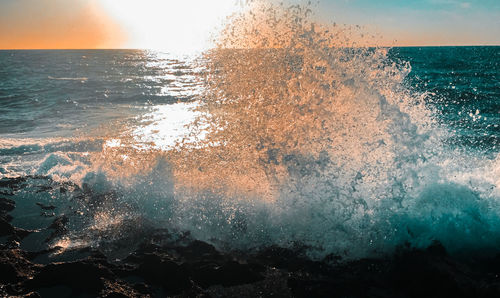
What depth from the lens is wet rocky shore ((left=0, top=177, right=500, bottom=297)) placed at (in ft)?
10.1

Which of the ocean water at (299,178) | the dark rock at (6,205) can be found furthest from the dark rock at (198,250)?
the dark rock at (6,205)

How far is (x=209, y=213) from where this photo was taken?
4328 mm

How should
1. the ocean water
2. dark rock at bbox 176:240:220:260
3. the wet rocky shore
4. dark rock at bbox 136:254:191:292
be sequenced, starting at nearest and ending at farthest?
the wet rocky shore → dark rock at bbox 136:254:191:292 → dark rock at bbox 176:240:220:260 → the ocean water

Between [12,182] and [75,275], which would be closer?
[75,275]

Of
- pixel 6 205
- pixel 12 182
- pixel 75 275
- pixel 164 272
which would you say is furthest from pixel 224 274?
pixel 12 182

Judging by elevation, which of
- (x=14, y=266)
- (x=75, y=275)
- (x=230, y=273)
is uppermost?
(x=14, y=266)

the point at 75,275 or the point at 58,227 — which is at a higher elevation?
the point at 58,227

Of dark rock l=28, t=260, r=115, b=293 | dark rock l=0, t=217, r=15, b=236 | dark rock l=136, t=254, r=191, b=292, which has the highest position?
dark rock l=0, t=217, r=15, b=236

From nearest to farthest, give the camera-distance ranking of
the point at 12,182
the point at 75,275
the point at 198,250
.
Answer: the point at 75,275 < the point at 198,250 < the point at 12,182

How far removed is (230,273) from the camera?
133 inches

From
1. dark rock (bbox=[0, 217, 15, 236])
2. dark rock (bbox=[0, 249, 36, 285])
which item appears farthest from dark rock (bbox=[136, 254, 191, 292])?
dark rock (bbox=[0, 217, 15, 236])

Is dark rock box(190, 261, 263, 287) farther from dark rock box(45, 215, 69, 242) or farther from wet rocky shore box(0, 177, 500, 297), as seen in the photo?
dark rock box(45, 215, 69, 242)

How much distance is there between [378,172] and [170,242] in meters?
3.24

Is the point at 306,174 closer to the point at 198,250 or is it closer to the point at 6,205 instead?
the point at 198,250
